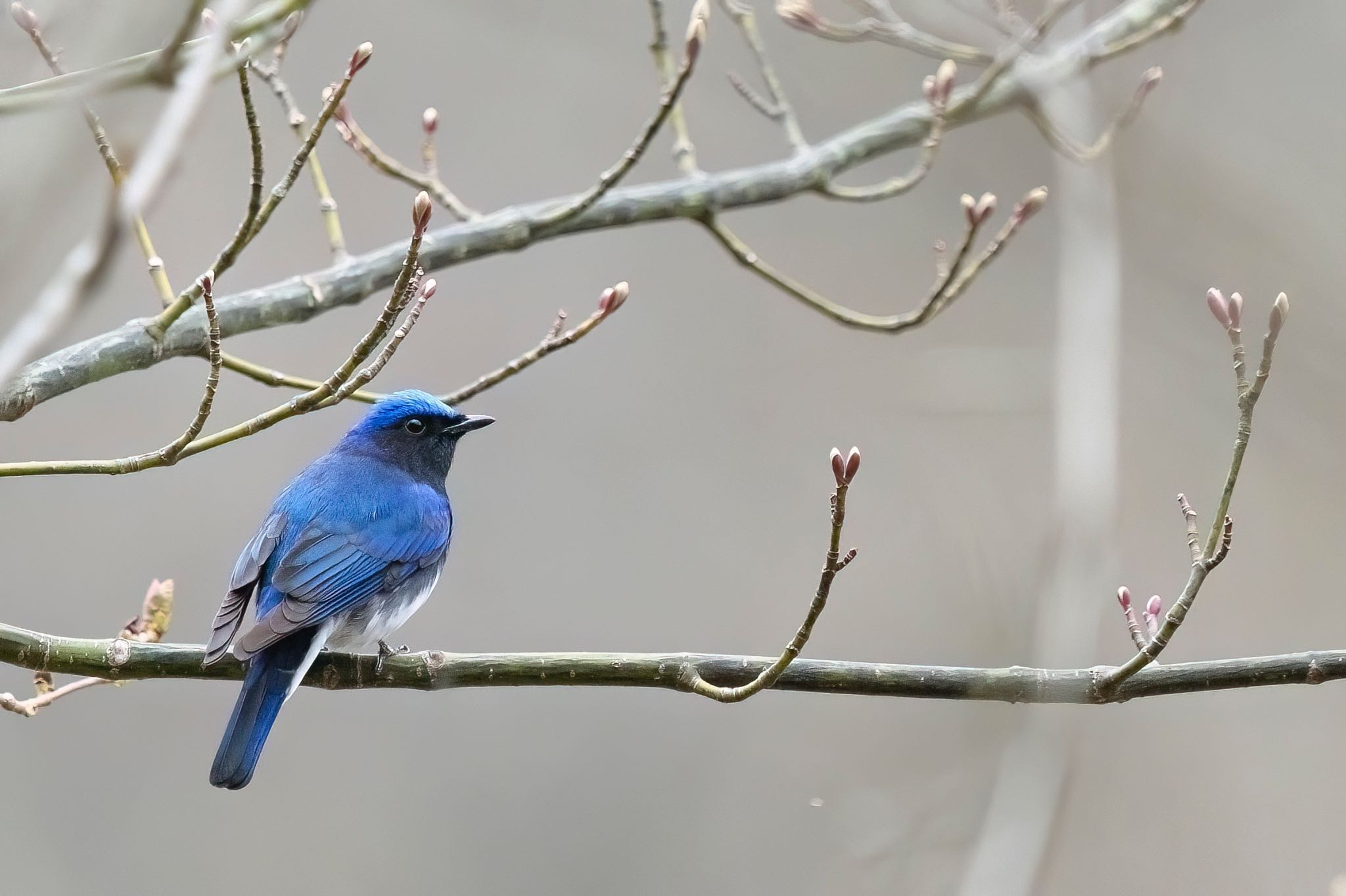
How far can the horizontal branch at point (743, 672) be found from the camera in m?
2.22

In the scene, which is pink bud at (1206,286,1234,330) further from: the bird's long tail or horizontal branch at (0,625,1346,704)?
the bird's long tail

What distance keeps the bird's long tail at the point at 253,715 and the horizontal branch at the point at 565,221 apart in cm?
73

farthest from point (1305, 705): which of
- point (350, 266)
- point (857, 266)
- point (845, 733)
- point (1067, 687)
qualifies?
point (350, 266)

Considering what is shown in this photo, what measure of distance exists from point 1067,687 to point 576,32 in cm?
631

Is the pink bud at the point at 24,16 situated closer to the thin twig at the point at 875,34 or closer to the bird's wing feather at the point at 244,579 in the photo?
the bird's wing feather at the point at 244,579

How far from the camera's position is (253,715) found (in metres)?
2.79

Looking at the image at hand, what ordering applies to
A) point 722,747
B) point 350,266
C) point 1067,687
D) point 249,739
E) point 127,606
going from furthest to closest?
1. point 722,747
2. point 127,606
3. point 350,266
4. point 249,739
5. point 1067,687

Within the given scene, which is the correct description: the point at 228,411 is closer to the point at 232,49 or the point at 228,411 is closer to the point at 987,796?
the point at 987,796

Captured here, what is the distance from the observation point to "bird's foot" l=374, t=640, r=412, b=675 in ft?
8.68

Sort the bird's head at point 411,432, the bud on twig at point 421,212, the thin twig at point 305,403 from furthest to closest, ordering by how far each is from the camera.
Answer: the bird's head at point 411,432 → the bud on twig at point 421,212 → the thin twig at point 305,403

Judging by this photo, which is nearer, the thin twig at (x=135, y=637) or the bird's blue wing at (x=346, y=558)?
the thin twig at (x=135, y=637)

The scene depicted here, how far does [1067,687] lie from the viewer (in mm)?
2316

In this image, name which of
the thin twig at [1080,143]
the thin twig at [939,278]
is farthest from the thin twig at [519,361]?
the thin twig at [1080,143]

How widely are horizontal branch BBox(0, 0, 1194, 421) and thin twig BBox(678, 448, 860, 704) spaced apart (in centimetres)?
126
